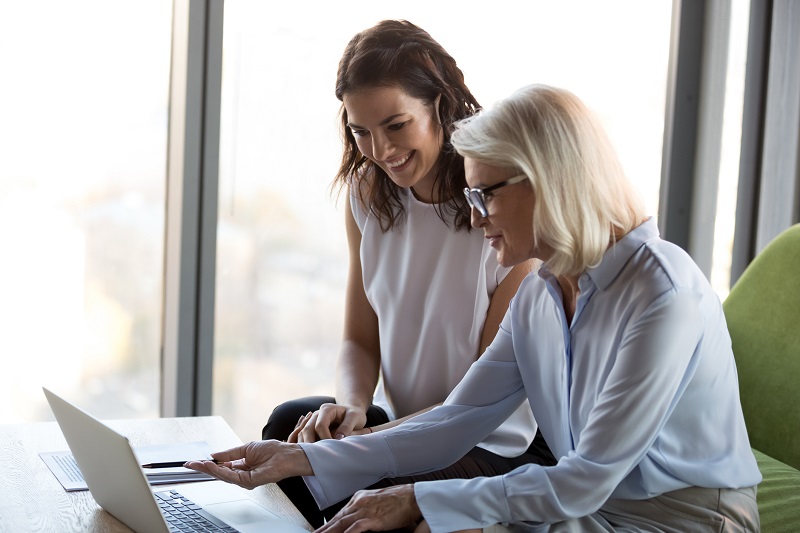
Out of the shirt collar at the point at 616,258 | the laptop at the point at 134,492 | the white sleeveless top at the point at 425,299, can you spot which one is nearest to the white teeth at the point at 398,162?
the white sleeveless top at the point at 425,299

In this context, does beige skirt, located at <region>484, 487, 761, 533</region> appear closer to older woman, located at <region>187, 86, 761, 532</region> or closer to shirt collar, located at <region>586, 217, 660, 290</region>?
older woman, located at <region>187, 86, 761, 532</region>

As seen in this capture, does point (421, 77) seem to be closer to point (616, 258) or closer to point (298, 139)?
point (616, 258)

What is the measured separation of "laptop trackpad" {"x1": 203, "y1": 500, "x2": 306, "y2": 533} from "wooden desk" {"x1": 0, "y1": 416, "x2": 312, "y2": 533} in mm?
24

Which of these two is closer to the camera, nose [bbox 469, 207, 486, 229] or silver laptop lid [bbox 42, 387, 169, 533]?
silver laptop lid [bbox 42, 387, 169, 533]

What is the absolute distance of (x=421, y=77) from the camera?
76.3 inches

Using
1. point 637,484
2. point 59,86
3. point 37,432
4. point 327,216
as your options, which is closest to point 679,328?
point 637,484

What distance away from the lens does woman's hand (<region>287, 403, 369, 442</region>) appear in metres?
1.75

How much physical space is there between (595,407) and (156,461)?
2.65 ft

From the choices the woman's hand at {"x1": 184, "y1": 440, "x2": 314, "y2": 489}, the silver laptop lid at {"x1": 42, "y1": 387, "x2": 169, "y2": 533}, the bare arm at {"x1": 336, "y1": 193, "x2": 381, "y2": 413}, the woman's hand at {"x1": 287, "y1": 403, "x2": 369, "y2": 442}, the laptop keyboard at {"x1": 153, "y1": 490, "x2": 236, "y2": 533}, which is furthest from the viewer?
the bare arm at {"x1": 336, "y1": 193, "x2": 381, "y2": 413}

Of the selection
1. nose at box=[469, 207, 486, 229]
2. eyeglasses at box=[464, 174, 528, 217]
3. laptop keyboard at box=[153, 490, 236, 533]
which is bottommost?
laptop keyboard at box=[153, 490, 236, 533]

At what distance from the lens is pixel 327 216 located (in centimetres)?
317

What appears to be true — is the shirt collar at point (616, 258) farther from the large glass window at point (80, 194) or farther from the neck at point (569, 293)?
the large glass window at point (80, 194)

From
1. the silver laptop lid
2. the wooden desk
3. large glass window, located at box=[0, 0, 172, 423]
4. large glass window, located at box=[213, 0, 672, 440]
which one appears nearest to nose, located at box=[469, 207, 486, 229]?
the wooden desk

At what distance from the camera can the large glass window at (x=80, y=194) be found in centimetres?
285
